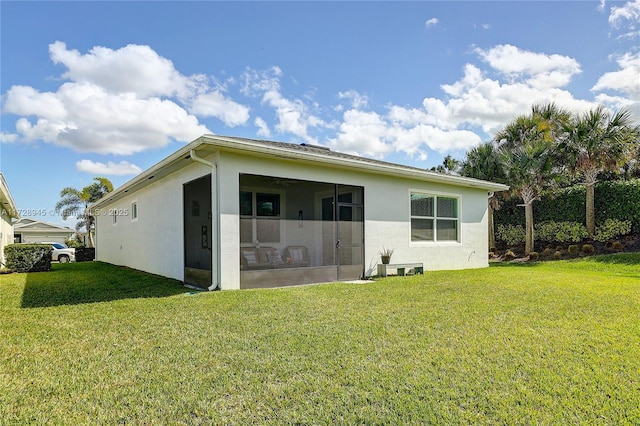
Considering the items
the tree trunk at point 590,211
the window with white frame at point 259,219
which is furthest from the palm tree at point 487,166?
the window with white frame at point 259,219

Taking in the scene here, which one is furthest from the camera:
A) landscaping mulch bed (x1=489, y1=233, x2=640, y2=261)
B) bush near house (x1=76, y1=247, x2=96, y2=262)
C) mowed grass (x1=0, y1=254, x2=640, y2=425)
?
bush near house (x1=76, y1=247, x2=96, y2=262)

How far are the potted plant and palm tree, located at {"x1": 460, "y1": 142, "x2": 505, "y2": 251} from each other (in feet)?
31.7

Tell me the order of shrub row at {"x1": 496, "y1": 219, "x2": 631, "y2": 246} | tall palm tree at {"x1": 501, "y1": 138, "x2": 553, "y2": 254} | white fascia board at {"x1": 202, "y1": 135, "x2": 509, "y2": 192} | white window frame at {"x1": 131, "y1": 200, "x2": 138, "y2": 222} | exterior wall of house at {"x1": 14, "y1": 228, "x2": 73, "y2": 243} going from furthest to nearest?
exterior wall of house at {"x1": 14, "y1": 228, "x2": 73, "y2": 243}, tall palm tree at {"x1": 501, "y1": 138, "x2": 553, "y2": 254}, shrub row at {"x1": 496, "y1": 219, "x2": 631, "y2": 246}, white window frame at {"x1": 131, "y1": 200, "x2": 138, "y2": 222}, white fascia board at {"x1": 202, "y1": 135, "x2": 509, "y2": 192}

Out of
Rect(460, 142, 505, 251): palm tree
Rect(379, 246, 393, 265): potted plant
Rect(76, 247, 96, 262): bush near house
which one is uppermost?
Rect(460, 142, 505, 251): palm tree

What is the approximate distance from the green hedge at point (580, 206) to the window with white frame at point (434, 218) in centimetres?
795

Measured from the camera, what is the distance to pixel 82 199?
86.0ft

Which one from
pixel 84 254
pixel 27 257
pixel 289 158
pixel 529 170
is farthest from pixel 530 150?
pixel 84 254

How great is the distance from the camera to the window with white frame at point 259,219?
7547 mm

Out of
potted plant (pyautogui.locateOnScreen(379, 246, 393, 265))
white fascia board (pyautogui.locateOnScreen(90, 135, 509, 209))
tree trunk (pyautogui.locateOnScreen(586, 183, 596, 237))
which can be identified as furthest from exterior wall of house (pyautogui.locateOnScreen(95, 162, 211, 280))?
tree trunk (pyautogui.locateOnScreen(586, 183, 596, 237))

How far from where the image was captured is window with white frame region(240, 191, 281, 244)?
24.8ft

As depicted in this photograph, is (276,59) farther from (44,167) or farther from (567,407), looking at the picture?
(44,167)

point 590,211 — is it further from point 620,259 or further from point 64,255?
point 64,255

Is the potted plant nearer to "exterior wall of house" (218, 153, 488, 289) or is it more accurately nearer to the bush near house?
"exterior wall of house" (218, 153, 488, 289)

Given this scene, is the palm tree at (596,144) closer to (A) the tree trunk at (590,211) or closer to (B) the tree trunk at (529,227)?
(A) the tree trunk at (590,211)
